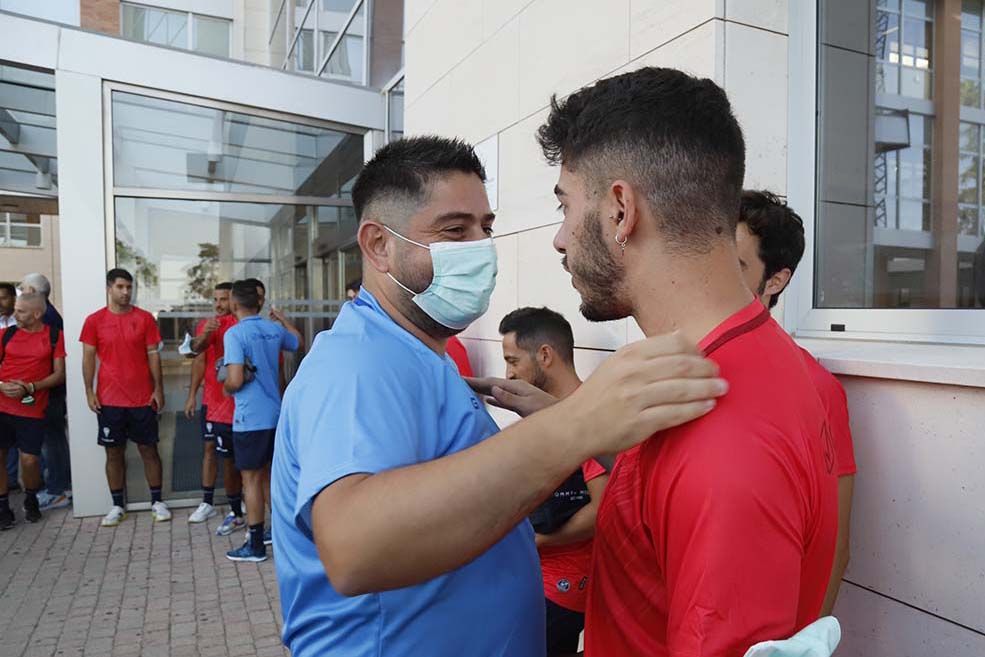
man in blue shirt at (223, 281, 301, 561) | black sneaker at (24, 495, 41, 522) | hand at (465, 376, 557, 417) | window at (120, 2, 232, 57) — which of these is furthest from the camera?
window at (120, 2, 232, 57)

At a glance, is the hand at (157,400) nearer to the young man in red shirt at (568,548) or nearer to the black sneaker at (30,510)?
the black sneaker at (30,510)

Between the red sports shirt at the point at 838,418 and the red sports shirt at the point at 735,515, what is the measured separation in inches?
29.7

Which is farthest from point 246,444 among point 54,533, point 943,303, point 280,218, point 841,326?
point 943,303

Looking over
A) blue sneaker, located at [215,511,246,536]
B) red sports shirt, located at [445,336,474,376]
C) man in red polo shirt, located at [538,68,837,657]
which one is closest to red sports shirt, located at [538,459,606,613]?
man in red polo shirt, located at [538,68,837,657]

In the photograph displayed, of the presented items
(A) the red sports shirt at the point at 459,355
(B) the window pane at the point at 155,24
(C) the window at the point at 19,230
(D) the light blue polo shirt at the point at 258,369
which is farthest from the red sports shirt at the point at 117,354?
(C) the window at the point at 19,230

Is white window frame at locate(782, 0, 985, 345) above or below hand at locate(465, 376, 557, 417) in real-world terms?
above

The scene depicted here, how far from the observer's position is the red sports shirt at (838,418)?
1.81m

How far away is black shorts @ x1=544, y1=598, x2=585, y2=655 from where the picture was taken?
2414mm

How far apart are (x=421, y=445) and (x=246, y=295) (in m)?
4.69

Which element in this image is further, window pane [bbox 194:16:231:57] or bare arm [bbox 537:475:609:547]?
window pane [bbox 194:16:231:57]

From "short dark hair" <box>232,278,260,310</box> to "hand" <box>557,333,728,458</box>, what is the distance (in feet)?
16.6

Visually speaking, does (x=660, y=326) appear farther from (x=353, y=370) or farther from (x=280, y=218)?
(x=280, y=218)

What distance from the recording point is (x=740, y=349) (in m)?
1.02

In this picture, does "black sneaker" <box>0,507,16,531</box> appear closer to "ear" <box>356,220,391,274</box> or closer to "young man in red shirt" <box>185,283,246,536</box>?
"young man in red shirt" <box>185,283,246,536</box>
